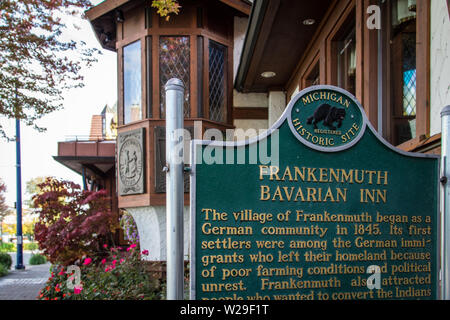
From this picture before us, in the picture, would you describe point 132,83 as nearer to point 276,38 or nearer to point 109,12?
point 109,12

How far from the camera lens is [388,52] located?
434cm

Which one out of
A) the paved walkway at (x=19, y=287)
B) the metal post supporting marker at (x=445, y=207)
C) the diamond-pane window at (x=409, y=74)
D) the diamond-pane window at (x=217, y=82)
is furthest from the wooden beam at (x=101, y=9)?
the metal post supporting marker at (x=445, y=207)

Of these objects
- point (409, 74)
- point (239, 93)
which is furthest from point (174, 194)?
point (239, 93)

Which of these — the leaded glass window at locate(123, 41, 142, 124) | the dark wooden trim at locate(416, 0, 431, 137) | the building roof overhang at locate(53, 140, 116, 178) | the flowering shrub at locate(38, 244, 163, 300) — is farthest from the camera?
the building roof overhang at locate(53, 140, 116, 178)

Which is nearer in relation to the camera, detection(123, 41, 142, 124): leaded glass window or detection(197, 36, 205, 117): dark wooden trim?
detection(197, 36, 205, 117): dark wooden trim

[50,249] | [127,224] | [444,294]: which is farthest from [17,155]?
[444,294]

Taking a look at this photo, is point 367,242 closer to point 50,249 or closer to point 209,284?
point 209,284

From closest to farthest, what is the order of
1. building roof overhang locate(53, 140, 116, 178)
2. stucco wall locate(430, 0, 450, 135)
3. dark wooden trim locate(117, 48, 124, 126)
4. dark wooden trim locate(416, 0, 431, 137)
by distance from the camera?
1. stucco wall locate(430, 0, 450, 135)
2. dark wooden trim locate(416, 0, 431, 137)
3. dark wooden trim locate(117, 48, 124, 126)
4. building roof overhang locate(53, 140, 116, 178)

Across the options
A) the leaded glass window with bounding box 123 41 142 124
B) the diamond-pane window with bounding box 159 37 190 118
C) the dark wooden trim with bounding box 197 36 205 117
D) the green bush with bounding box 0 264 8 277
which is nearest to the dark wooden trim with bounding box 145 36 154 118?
the diamond-pane window with bounding box 159 37 190 118

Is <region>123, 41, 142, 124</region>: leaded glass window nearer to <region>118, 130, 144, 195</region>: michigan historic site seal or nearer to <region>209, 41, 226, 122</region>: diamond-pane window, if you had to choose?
<region>118, 130, 144, 195</region>: michigan historic site seal

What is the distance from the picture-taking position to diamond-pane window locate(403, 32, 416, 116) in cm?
394

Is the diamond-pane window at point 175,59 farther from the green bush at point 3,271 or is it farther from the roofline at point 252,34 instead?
the green bush at point 3,271

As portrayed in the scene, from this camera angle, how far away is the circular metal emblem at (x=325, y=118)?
2.55 metres

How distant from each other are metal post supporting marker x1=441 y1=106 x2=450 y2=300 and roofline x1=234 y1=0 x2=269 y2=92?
3.57 meters
